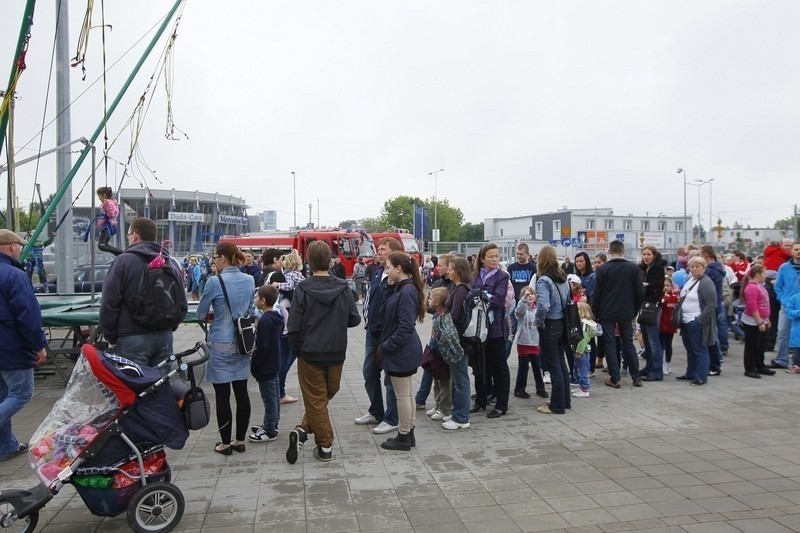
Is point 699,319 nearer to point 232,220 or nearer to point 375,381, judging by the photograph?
point 375,381

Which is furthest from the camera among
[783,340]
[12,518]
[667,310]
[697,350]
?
[783,340]

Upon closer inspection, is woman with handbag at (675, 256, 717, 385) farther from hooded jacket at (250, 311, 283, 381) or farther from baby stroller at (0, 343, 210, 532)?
baby stroller at (0, 343, 210, 532)

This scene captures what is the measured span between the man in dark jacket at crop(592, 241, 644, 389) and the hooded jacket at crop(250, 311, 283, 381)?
15.1 feet

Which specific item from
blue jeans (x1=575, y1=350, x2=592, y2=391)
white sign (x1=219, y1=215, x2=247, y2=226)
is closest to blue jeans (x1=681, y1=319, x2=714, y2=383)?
blue jeans (x1=575, y1=350, x2=592, y2=391)

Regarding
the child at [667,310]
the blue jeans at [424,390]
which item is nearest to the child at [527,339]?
the blue jeans at [424,390]

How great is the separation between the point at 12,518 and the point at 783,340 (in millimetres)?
10429

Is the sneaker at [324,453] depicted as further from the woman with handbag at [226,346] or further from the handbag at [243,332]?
the handbag at [243,332]

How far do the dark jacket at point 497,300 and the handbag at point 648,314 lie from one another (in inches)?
110

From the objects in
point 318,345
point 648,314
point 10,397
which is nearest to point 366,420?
point 318,345

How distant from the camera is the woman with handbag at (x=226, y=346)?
17.7 feet

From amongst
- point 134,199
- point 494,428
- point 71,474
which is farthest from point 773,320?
point 134,199

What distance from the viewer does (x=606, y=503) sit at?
441cm

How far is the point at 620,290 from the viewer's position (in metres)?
8.12

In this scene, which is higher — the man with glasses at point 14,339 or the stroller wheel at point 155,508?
the man with glasses at point 14,339
